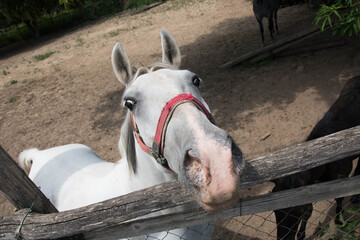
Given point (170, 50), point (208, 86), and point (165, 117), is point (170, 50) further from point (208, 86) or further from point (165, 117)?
point (208, 86)

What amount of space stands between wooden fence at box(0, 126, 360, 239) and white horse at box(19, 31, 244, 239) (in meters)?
0.20

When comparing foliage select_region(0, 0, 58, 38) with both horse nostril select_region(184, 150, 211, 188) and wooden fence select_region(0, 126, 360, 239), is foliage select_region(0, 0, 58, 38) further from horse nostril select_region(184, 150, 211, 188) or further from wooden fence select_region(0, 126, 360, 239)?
horse nostril select_region(184, 150, 211, 188)

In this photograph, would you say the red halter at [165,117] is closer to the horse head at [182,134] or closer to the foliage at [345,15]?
the horse head at [182,134]

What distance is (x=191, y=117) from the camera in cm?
113

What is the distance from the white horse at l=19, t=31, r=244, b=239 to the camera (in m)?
0.96

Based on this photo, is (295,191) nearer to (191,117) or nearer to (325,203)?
(191,117)

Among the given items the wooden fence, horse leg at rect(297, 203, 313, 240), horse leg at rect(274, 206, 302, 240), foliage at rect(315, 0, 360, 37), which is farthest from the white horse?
foliage at rect(315, 0, 360, 37)

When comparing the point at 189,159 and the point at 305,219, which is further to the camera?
the point at 305,219

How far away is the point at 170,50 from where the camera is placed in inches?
74.9

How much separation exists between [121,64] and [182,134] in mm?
919

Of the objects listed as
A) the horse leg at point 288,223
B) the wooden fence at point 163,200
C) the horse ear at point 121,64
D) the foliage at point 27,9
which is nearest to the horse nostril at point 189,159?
the wooden fence at point 163,200

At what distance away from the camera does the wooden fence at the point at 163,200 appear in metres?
1.17

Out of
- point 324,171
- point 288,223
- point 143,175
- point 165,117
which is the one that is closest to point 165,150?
point 165,117

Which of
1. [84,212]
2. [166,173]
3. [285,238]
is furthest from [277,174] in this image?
[285,238]
